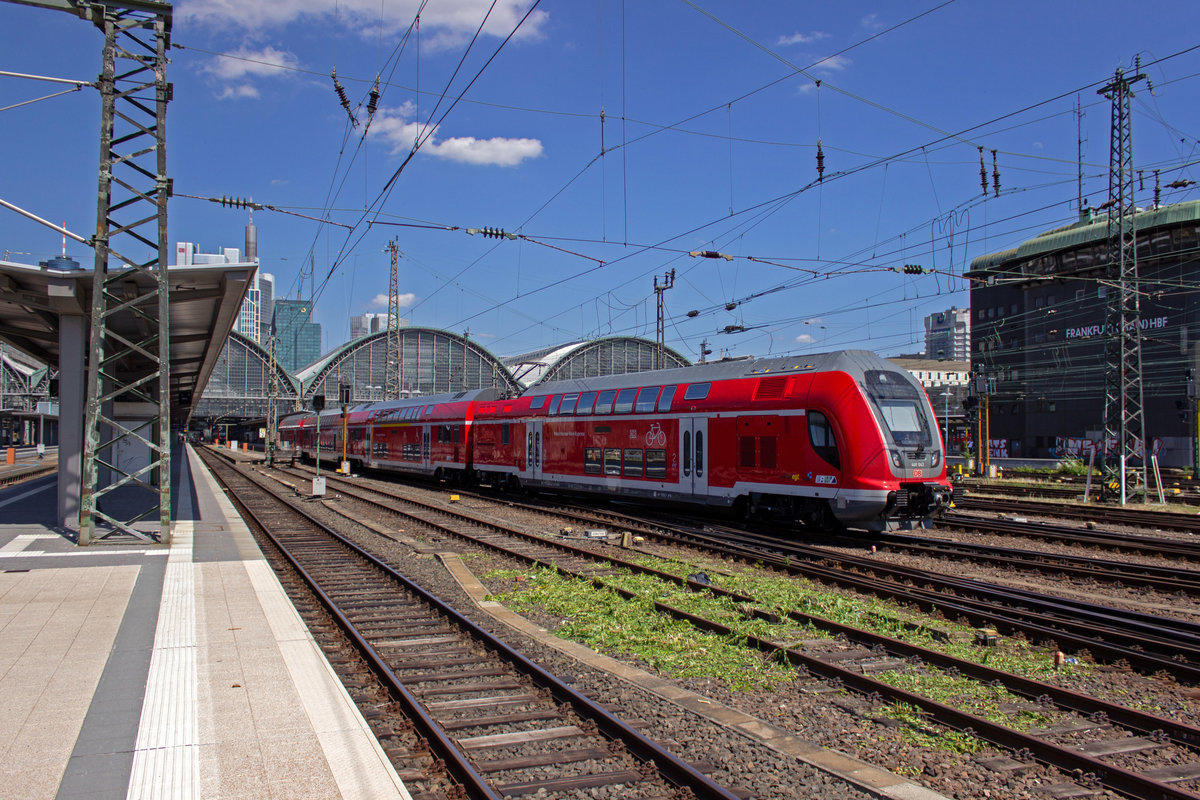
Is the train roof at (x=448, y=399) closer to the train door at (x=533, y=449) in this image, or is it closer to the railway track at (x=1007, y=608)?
the train door at (x=533, y=449)

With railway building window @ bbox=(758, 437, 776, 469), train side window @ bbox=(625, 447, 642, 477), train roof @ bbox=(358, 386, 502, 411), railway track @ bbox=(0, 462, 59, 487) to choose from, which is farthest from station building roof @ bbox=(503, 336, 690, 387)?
railway building window @ bbox=(758, 437, 776, 469)

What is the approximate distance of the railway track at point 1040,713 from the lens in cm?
497

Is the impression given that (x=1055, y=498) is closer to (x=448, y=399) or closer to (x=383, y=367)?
(x=448, y=399)

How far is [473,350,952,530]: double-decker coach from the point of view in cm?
1367

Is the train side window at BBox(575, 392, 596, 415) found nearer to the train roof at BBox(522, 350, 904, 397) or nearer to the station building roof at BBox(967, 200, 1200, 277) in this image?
the train roof at BBox(522, 350, 904, 397)

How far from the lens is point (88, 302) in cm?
1466

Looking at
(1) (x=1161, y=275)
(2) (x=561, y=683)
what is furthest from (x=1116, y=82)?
(1) (x=1161, y=275)

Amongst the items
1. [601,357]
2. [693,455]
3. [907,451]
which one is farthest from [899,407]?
[601,357]

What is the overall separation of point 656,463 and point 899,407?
239 inches

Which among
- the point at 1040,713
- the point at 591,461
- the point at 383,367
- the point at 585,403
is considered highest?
the point at 383,367

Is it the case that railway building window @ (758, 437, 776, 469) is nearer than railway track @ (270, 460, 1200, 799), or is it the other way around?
railway track @ (270, 460, 1200, 799)

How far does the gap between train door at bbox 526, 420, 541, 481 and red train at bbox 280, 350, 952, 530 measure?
0.12 feet

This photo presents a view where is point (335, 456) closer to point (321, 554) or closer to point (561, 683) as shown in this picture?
point (321, 554)

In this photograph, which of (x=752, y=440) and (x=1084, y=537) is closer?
(x=1084, y=537)
